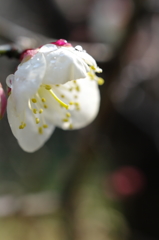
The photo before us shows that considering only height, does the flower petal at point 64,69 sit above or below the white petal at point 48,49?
below

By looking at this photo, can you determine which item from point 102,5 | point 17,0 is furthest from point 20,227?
point 102,5

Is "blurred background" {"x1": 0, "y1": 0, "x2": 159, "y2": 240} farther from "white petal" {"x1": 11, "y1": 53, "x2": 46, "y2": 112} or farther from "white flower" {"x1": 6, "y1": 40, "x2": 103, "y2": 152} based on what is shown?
"white petal" {"x1": 11, "y1": 53, "x2": 46, "y2": 112}

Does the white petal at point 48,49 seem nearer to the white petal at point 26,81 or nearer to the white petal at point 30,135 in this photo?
the white petal at point 26,81

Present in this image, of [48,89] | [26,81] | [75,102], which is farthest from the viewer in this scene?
[75,102]

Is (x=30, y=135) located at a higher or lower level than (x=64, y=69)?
lower

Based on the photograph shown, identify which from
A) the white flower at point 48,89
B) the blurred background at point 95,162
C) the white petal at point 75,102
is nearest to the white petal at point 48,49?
the white flower at point 48,89

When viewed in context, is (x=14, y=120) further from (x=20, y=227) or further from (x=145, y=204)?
(x=145, y=204)

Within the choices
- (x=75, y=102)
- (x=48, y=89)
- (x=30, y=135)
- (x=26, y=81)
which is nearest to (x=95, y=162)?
(x=75, y=102)

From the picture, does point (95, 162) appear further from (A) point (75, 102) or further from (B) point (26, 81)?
(B) point (26, 81)
